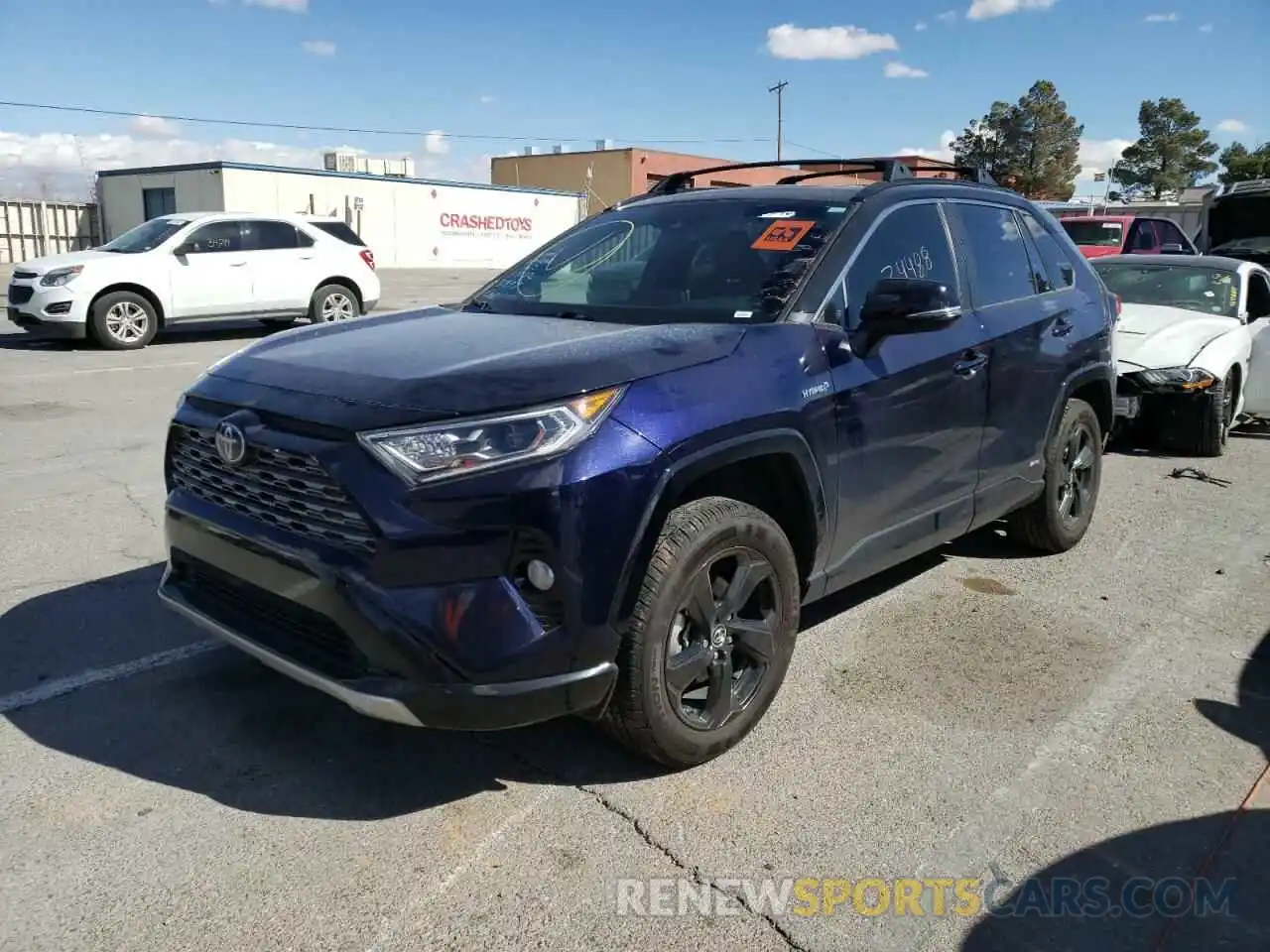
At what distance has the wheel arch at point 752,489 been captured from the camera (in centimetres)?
286

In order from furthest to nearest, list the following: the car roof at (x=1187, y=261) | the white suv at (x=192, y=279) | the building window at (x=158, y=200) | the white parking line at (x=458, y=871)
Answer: the building window at (x=158, y=200)
the white suv at (x=192, y=279)
the car roof at (x=1187, y=261)
the white parking line at (x=458, y=871)

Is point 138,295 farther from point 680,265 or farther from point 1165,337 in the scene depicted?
point 1165,337

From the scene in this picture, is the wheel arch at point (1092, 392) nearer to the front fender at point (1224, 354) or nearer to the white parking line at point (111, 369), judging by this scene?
the front fender at point (1224, 354)

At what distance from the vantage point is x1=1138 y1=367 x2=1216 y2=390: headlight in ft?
25.5

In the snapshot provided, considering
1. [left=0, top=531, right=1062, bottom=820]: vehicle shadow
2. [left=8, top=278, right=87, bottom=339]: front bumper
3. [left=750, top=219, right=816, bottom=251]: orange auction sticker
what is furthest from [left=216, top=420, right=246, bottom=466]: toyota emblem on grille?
[left=8, top=278, right=87, bottom=339]: front bumper

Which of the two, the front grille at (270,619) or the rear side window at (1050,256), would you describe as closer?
the front grille at (270,619)

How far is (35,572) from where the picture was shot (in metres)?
4.85

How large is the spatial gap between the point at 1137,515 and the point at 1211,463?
79.8 inches

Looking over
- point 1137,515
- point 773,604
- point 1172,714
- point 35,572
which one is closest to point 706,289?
point 773,604

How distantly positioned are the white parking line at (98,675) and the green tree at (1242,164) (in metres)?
59.5

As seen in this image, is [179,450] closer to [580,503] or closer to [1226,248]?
[580,503]

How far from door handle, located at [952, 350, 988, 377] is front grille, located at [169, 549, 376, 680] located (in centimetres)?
261

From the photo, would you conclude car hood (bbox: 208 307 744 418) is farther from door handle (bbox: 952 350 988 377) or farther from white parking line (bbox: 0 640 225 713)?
door handle (bbox: 952 350 988 377)

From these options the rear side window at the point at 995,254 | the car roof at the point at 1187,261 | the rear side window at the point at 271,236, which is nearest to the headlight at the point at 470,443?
the rear side window at the point at 995,254
